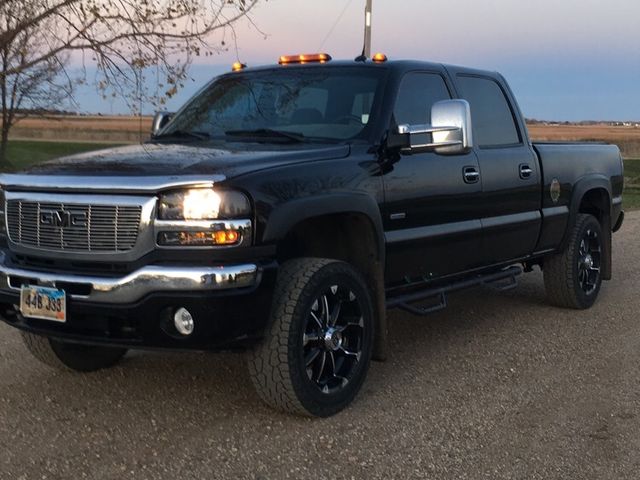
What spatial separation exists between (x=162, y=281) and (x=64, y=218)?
2.11 ft

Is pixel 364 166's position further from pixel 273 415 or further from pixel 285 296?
pixel 273 415

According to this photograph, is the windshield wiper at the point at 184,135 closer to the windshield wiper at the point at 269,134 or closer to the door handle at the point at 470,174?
the windshield wiper at the point at 269,134

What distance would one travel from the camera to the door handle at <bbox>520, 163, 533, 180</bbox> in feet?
20.8

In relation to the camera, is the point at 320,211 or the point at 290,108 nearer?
the point at 320,211

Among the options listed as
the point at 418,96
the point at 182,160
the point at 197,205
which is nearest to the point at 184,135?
the point at 182,160

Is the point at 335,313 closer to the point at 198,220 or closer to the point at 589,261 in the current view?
the point at 198,220

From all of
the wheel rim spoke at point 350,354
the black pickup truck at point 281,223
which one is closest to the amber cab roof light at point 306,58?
the black pickup truck at point 281,223

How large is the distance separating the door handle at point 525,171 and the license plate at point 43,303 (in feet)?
11.7

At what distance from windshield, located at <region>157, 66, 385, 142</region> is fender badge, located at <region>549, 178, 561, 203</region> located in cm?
209

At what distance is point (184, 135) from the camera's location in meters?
5.44

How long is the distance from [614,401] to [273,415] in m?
1.90

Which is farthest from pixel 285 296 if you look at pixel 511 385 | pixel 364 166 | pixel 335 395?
pixel 511 385

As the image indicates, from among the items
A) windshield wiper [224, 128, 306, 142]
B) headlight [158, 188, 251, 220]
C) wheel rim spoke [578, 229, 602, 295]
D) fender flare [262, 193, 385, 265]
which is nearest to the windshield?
windshield wiper [224, 128, 306, 142]

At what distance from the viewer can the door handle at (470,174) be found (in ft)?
18.4
